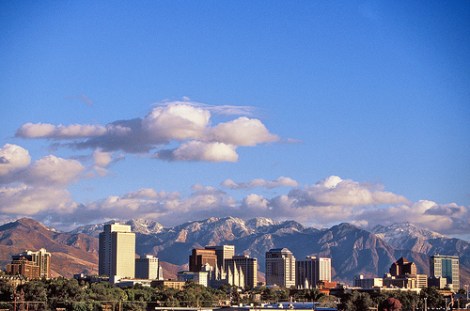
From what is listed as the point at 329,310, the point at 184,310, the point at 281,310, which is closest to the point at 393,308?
the point at 281,310

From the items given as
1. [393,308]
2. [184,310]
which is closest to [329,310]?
[184,310]

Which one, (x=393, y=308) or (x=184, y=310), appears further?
(x=184, y=310)

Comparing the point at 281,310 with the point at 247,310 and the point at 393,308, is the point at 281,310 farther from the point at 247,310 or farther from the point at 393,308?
the point at 393,308

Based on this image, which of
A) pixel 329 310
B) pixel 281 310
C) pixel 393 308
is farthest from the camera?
pixel 329 310

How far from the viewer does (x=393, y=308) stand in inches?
5827

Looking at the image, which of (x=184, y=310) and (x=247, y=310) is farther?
(x=184, y=310)

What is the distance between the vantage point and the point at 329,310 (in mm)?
186625

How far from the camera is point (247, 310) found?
156m

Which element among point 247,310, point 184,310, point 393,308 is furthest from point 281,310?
point 184,310

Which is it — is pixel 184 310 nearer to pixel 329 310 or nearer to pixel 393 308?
pixel 329 310

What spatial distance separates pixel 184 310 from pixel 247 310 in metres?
40.0

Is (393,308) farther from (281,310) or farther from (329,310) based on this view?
(329,310)

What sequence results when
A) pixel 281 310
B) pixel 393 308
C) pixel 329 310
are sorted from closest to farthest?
pixel 393 308, pixel 281 310, pixel 329 310

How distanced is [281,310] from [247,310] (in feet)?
24.9
